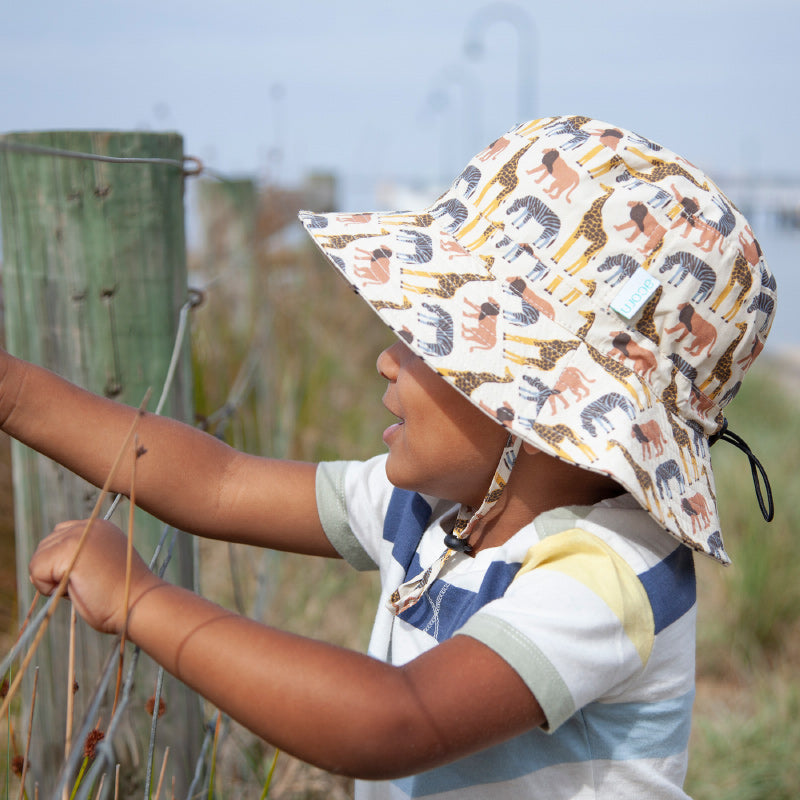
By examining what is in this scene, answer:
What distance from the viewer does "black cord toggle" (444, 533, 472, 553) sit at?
1345 mm

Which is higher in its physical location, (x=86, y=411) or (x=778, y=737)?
(x=86, y=411)

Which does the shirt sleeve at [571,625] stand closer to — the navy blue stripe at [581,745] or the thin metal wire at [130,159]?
the navy blue stripe at [581,745]

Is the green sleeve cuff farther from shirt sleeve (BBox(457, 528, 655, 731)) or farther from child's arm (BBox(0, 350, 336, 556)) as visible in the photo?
shirt sleeve (BBox(457, 528, 655, 731))

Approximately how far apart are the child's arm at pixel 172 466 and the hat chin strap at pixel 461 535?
0.87ft

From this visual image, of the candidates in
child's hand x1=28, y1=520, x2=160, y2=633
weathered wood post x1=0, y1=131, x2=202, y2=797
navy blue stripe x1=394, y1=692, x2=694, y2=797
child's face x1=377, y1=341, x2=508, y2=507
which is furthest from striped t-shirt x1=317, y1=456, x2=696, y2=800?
weathered wood post x1=0, y1=131, x2=202, y2=797

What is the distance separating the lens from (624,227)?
123 cm

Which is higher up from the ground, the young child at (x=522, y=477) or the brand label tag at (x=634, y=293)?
the brand label tag at (x=634, y=293)

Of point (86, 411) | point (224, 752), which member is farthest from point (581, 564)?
point (224, 752)

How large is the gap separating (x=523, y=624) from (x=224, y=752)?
62.6 inches

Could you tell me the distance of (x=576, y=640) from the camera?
3.51ft

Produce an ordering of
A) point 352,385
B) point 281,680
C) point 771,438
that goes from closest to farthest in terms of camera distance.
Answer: point 281,680 → point 352,385 → point 771,438

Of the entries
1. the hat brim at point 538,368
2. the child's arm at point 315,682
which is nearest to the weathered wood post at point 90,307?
the hat brim at point 538,368

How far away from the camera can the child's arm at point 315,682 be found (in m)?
0.99

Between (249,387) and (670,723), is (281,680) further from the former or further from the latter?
(249,387)
